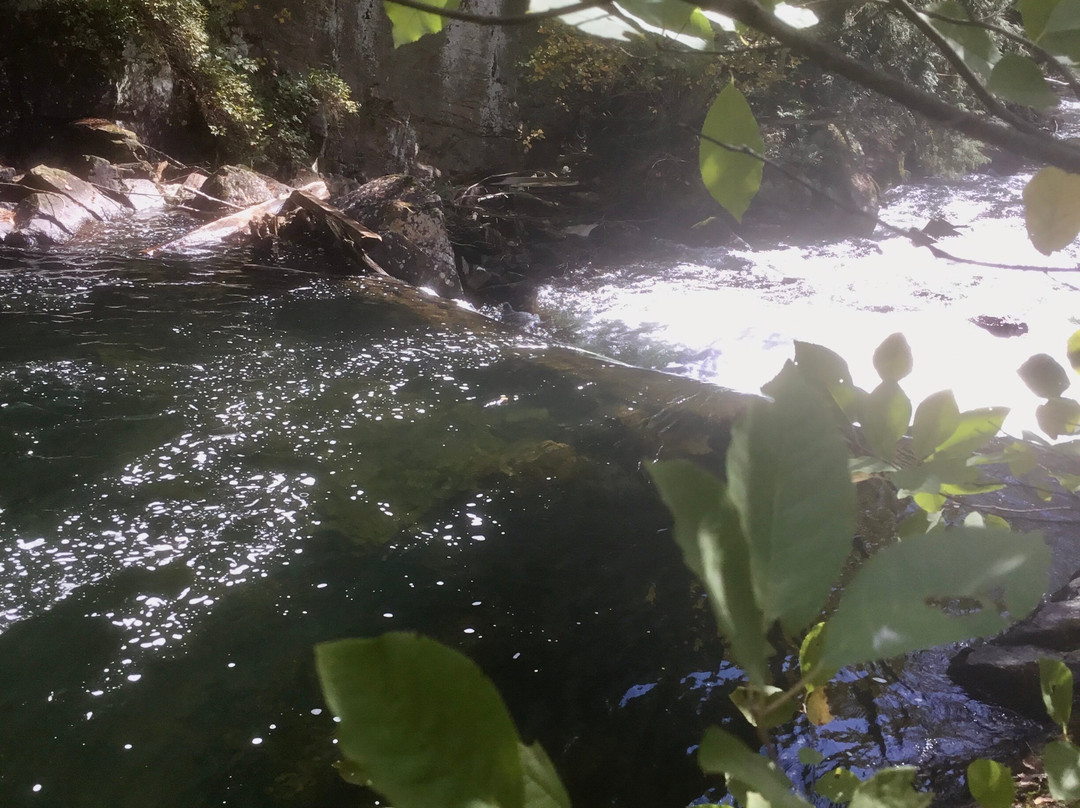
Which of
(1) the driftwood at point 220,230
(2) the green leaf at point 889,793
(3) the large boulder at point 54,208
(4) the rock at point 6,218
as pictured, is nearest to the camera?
(2) the green leaf at point 889,793

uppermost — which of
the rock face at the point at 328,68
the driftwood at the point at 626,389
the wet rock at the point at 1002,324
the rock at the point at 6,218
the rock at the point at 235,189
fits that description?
the rock face at the point at 328,68

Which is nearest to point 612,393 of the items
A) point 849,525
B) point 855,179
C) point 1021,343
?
point 1021,343

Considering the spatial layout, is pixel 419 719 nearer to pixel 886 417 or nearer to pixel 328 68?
pixel 886 417

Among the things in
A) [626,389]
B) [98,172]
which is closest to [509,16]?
[626,389]

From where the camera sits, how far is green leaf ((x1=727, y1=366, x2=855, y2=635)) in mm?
216

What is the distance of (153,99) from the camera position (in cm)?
991

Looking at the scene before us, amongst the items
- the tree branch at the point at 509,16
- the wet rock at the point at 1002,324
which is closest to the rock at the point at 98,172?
the wet rock at the point at 1002,324

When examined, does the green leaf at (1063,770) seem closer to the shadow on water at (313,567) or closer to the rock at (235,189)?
the shadow on water at (313,567)

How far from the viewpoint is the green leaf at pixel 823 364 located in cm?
51

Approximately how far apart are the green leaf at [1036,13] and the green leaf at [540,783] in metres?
0.49

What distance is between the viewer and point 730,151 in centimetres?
40

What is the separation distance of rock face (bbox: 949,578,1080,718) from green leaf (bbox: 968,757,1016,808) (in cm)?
244

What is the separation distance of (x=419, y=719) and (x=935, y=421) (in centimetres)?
45

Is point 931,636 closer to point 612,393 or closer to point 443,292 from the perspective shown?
point 612,393
